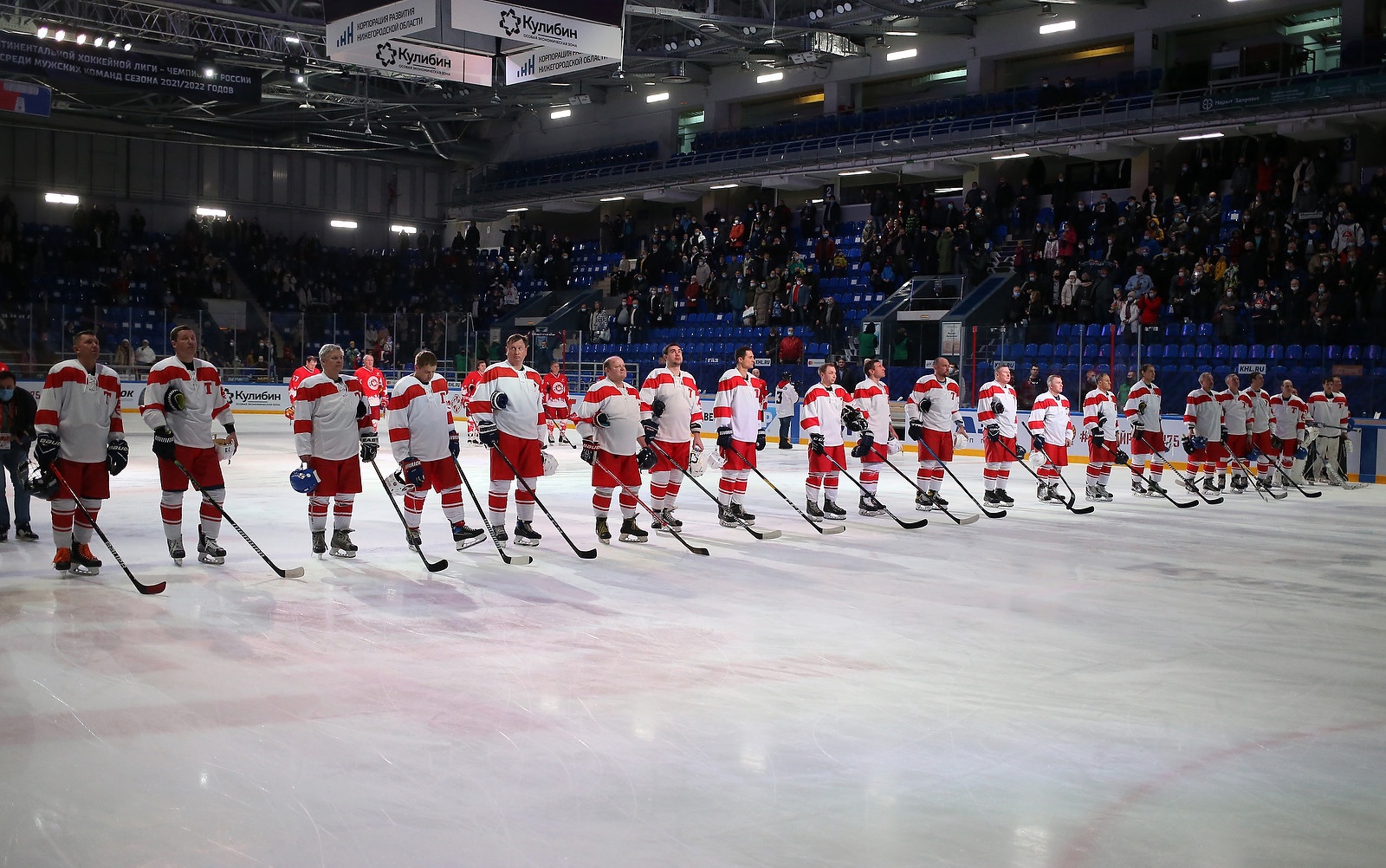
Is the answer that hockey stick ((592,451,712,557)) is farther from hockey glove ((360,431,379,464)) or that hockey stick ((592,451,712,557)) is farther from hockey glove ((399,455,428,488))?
hockey glove ((360,431,379,464))

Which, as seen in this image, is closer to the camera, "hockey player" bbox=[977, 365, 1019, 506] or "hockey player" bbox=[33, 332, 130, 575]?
"hockey player" bbox=[33, 332, 130, 575]

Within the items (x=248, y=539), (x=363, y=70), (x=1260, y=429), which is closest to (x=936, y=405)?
(x=1260, y=429)

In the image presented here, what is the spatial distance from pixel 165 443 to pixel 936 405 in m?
7.66

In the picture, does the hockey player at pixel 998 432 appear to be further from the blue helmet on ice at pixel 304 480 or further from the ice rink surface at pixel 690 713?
the blue helmet on ice at pixel 304 480

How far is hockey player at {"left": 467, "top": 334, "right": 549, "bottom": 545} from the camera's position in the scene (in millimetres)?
9172

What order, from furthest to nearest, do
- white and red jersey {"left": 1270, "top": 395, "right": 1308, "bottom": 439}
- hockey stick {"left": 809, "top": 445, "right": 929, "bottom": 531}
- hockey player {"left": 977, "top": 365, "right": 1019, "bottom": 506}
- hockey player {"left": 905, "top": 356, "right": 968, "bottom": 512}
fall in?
white and red jersey {"left": 1270, "top": 395, "right": 1308, "bottom": 439} < hockey player {"left": 977, "top": 365, "right": 1019, "bottom": 506} < hockey player {"left": 905, "top": 356, "right": 968, "bottom": 512} < hockey stick {"left": 809, "top": 445, "right": 929, "bottom": 531}

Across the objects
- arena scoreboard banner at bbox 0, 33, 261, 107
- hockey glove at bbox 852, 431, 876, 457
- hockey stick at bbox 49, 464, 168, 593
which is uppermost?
arena scoreboard banner at bbox 0, 33, 261, 107

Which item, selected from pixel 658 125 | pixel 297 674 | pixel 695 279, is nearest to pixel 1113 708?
pixel 297 674

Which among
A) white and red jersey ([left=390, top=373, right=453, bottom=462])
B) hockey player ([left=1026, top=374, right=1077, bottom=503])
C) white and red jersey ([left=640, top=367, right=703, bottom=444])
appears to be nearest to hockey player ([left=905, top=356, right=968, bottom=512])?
hockey player ([left=1026, top=374, right=1077, bottom=503])

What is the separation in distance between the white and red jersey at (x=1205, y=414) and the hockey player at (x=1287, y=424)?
1414 mm

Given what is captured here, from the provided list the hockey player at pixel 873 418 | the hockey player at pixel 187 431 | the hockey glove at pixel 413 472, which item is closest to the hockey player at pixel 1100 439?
the hockey player at pixel 873 418

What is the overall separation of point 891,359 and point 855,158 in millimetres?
8327

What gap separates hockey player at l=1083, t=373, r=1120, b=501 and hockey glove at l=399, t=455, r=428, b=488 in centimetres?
823

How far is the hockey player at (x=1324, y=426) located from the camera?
653 inches
